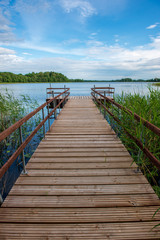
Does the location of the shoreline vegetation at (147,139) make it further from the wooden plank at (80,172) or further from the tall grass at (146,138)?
the wooden plank at (80,172)

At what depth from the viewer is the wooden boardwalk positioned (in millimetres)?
1217

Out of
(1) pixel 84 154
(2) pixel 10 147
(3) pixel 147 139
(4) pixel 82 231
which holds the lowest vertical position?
(2) pixel 10 147

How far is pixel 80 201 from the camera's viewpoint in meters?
1.53

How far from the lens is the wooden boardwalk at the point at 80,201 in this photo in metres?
1.22

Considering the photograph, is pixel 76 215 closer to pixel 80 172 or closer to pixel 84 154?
pixel 80 172

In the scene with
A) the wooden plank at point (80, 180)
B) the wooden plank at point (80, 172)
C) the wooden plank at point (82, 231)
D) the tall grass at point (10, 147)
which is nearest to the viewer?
the wooden plank at point (82, 231)

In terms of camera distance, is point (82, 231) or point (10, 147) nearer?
point (82, 231)

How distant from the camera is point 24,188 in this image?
1.74 m

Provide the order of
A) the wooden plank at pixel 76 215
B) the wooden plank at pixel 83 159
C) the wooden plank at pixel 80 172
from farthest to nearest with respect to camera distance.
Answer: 1. the wooden plank at pixel 83 159
2. the wooden plank at pixel 80 172
3. the wooden plank at pixel 76 215

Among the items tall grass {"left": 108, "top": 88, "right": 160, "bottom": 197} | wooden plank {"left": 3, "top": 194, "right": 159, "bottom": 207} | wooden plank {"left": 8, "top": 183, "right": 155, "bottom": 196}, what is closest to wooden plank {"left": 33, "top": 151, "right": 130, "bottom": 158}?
tall grass {"left": 108, "top": 88, "right": 160, "bottom": 197}

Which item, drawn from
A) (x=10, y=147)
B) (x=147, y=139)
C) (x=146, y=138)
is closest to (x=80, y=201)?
(x=146, y=138)

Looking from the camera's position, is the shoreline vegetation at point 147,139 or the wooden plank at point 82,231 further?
the shoreline vegetation at point 147,139

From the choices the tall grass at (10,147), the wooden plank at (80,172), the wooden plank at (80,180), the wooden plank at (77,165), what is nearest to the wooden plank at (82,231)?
the wooden plank at (80,180)

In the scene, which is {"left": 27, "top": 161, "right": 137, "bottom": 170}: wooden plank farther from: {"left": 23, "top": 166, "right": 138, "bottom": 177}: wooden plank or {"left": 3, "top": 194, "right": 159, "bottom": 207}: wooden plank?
{"left": 3, "top": 194, "right": 159, "bottom": 207}: wooden plank
